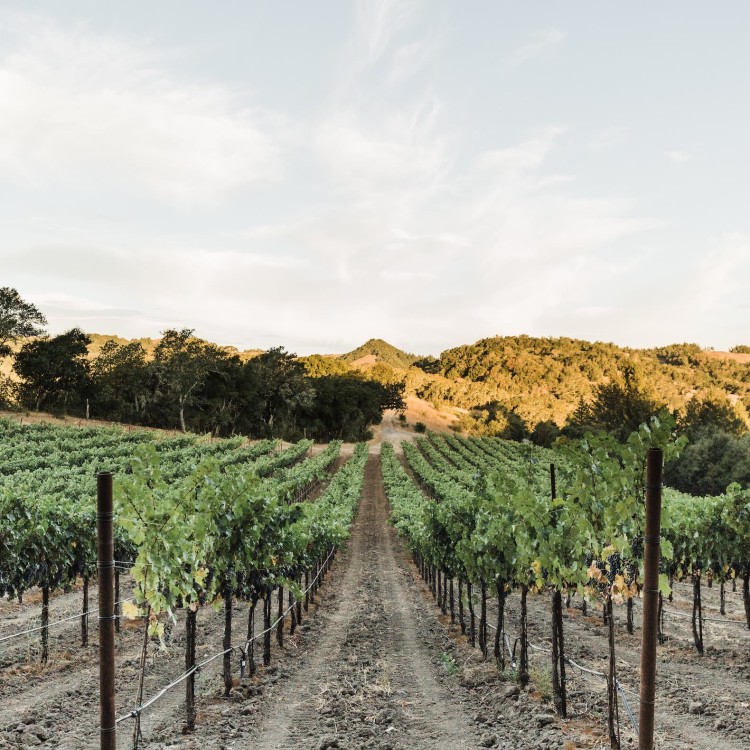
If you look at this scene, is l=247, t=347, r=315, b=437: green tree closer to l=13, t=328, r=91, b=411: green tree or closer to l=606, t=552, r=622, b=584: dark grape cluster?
l=13, t=328, r=91, b=411: green tree

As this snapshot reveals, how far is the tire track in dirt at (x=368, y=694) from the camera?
26.4 feet

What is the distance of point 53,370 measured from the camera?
59.3 m

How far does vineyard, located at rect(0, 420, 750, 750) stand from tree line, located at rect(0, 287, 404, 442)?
47.4 meters

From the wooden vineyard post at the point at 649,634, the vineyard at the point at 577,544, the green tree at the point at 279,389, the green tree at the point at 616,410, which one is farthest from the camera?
the green tree at the point at 616,410

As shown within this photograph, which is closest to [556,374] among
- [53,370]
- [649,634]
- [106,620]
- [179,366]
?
[179,366]

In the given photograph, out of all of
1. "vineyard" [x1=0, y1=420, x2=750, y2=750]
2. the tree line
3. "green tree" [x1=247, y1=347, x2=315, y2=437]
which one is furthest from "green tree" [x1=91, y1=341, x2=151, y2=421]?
"vineyard" [x1=0, y1=420, x2=750, y2=750]

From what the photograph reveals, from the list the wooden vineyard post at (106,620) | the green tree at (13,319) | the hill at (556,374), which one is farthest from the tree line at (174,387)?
the wooden vineyard post at (106,620)

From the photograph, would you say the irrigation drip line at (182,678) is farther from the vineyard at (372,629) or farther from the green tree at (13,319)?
the green tree at (13,319)

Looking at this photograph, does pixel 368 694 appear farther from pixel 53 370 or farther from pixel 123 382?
pixel 123 382

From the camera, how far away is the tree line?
60.0 m

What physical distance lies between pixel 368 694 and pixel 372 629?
5.06 m

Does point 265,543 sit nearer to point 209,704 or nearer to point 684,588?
point 209,704

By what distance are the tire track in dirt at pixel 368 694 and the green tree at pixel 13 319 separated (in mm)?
49931

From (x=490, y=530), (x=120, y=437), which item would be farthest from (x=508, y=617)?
(x=120, y=437)
